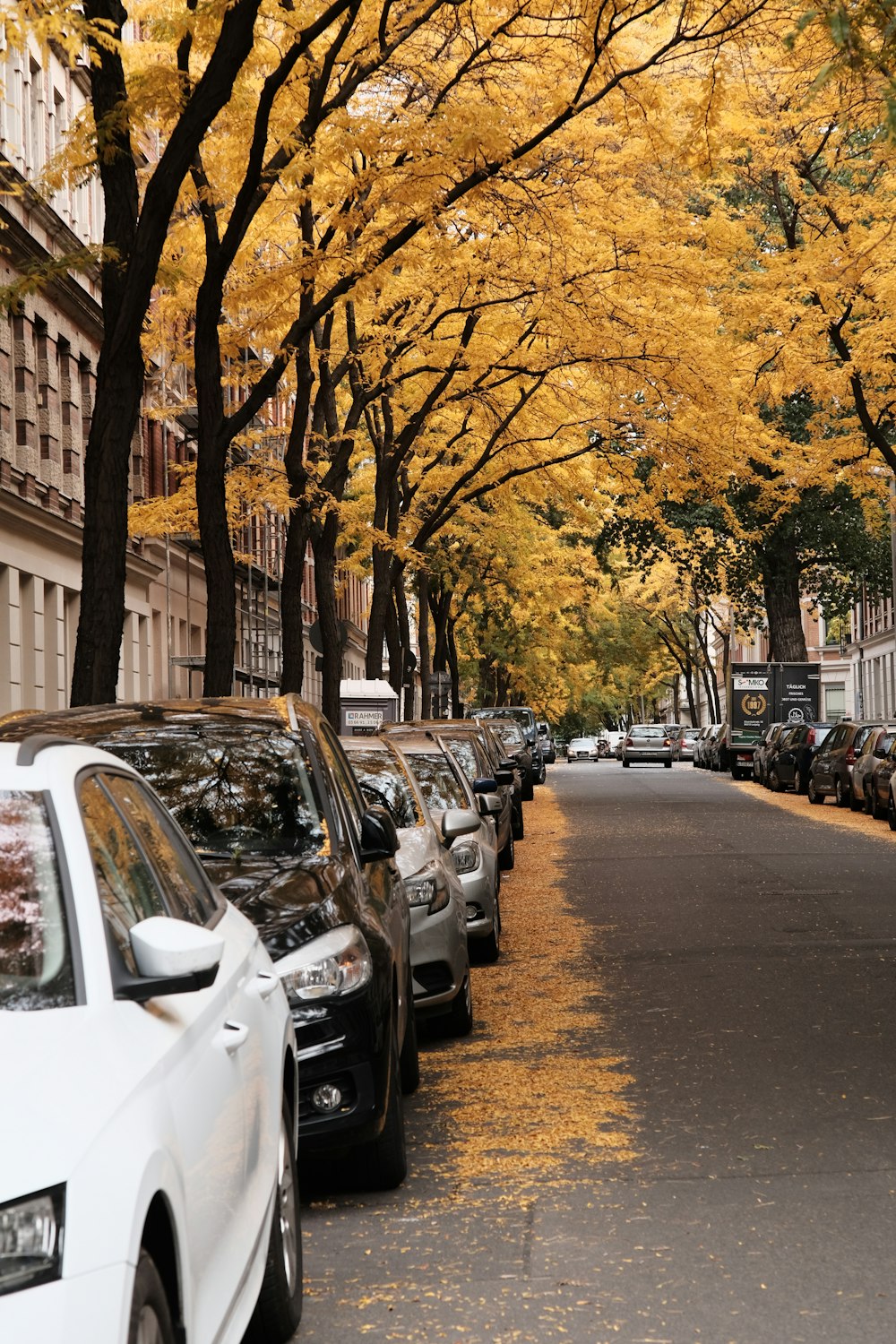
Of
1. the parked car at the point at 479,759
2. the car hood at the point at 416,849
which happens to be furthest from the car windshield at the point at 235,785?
the parked car at the point at 479,759

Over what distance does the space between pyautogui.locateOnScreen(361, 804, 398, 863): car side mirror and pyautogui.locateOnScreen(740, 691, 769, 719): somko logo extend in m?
51.8

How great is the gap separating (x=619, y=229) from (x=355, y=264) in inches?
252

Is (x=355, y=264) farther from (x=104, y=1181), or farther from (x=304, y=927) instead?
(x=104, y=1181)

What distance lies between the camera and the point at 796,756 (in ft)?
140

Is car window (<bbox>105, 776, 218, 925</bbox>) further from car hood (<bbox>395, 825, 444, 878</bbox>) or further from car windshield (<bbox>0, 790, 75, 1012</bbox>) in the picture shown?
car hood (<bbox>395, 825, 444, 878</bbox>)

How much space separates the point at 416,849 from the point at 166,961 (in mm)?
6894

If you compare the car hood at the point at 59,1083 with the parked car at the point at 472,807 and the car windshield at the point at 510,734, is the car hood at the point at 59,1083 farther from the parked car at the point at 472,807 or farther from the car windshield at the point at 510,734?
the car windshield at the point at 510,734

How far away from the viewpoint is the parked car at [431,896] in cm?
995

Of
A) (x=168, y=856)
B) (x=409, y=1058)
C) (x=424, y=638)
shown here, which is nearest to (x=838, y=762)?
(x=424, y=638)

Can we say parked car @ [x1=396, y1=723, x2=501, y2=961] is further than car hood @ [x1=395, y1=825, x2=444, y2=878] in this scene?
Yes

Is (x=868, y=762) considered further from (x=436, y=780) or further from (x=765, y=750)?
(x=436, y=780)

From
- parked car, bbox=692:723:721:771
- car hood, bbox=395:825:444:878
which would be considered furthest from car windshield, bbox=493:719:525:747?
car hood, bbox=395:825:444:878

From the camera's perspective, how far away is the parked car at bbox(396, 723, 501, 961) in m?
13.5

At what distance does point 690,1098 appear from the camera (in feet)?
27.9
